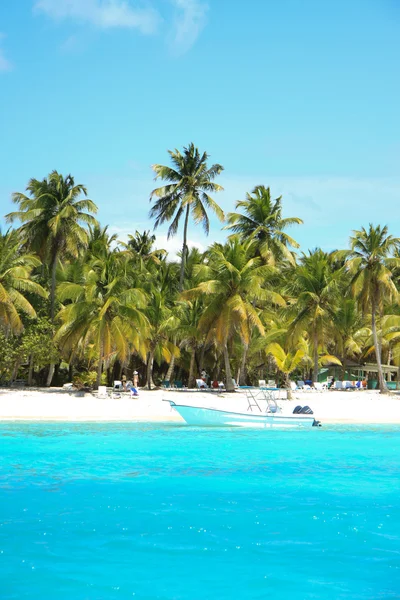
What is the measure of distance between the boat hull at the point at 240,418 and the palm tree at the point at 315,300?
14.2 meters

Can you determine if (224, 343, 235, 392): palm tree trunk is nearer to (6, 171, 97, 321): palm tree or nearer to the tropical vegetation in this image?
the tropical vegetation

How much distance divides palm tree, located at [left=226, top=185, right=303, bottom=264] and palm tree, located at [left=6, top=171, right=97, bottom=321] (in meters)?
10.4

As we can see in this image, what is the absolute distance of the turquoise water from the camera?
7.51 meters

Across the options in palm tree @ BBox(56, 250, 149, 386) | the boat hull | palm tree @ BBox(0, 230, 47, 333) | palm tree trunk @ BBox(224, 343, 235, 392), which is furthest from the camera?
palm tree trunk @ BBox(224, 343, 235, 392)

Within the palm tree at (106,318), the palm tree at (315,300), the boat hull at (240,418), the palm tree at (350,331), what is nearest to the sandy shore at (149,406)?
the palm tree at (106,318)

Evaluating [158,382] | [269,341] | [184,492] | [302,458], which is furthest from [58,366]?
[184,492]

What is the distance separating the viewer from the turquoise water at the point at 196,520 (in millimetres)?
7512

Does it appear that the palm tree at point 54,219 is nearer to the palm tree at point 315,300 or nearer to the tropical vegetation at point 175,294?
the tropical vegetation at point 175,294

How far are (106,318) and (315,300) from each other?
12.3 m

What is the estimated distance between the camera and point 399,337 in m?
38.9

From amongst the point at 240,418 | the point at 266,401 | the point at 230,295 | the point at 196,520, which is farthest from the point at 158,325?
the point at 196,520

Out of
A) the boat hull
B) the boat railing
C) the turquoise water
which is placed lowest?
the turquoise water

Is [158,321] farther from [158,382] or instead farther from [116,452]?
[116,452]

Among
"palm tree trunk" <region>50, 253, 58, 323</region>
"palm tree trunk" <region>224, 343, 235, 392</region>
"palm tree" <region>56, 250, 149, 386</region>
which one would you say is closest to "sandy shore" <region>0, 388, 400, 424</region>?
"palm tree trunk" <region>224, 343, 235, 392</region>
